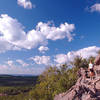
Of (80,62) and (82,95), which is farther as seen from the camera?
(80,62)

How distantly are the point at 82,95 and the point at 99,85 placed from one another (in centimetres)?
315

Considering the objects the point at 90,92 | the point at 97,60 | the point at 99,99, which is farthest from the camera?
the point at 97,60

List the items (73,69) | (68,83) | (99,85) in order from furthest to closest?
(73,69) < (68,83) < (99,85)

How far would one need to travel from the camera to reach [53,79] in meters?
38.8

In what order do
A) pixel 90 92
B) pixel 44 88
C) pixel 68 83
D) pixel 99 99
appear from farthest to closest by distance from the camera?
pixel 44 88 < pixel 68 83 < pixel 90 92 < pixel 99 99

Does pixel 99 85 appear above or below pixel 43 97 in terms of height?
above

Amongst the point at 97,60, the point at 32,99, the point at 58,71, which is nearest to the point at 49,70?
the point at 58,71

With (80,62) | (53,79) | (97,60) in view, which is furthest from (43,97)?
(97,60)

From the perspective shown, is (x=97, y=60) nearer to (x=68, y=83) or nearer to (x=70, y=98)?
(x=68, y=83)

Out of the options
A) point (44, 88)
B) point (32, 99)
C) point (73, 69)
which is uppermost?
point (73, 69)

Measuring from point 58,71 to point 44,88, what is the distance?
25.3 ft

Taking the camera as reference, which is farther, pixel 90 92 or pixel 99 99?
pixel 90 92

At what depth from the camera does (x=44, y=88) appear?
40812 millimetres

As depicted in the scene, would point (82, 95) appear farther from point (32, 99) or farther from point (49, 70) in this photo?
point (32, 99)
